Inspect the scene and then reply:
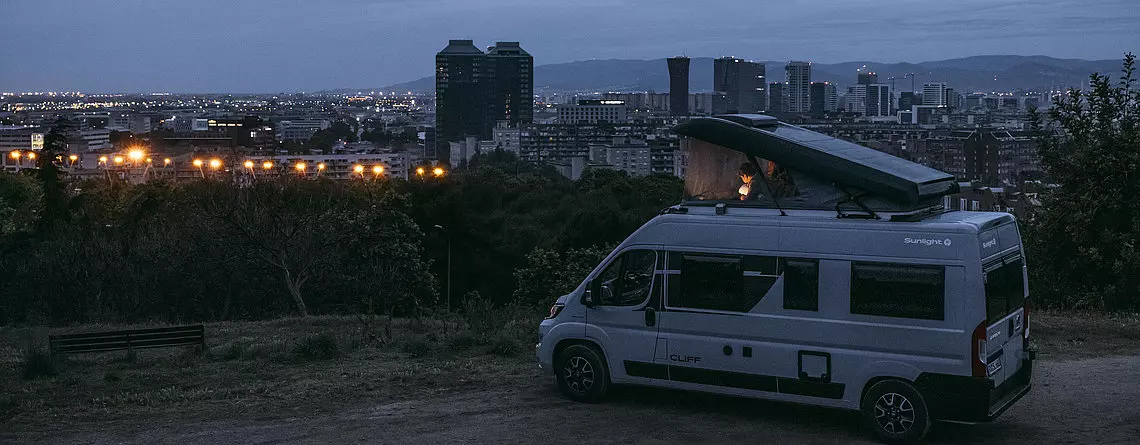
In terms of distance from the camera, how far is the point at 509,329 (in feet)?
43.8

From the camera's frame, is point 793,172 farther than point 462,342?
No

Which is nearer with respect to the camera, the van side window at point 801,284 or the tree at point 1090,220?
the van side window at point 801,284

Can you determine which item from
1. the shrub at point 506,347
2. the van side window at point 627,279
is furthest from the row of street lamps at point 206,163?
the van side window at point 627,279

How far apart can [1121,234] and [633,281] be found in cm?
1166

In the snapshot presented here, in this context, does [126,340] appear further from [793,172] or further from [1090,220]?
[1090,220]

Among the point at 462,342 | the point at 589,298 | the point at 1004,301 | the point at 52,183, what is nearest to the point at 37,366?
the point at 462,342

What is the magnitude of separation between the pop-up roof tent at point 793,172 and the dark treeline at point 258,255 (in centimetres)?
1170

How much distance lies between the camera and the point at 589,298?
9.50m

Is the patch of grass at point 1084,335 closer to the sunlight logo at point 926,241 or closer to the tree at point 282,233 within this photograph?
the sunlight logo at point 926,241

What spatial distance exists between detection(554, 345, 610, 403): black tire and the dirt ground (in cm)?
11

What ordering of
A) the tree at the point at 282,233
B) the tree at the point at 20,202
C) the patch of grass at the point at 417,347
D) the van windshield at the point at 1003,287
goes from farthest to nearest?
the tree at the point at 20,202, the tree at the point at 282,233, the patch of grass at the point at 417,347, the van windshield at the point at 1003,287

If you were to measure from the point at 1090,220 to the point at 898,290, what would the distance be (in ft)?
38.4

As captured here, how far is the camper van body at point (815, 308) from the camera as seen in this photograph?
7.91 m

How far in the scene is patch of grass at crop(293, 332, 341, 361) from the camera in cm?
1230
